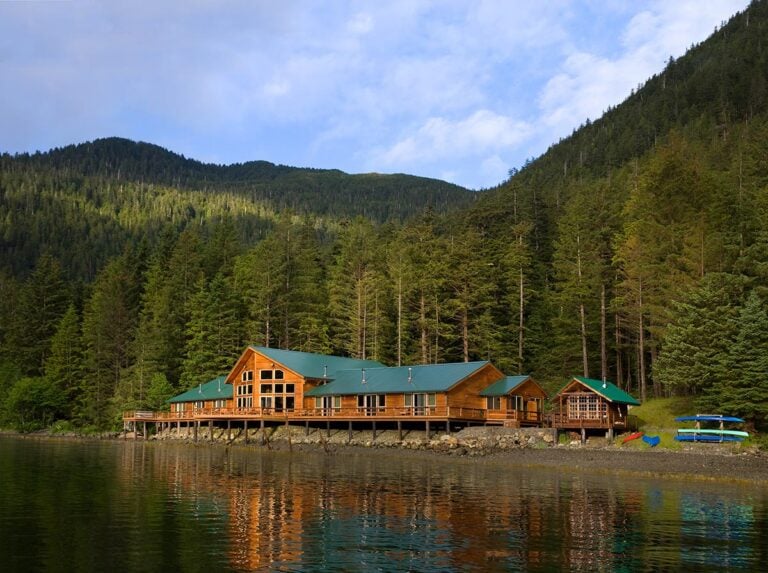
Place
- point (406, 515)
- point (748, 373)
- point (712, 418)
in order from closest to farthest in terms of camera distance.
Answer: point (406, 515) < point (712, 418) < point (748, 373)

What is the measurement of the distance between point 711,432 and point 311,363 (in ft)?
116

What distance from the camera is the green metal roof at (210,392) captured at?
6736cm

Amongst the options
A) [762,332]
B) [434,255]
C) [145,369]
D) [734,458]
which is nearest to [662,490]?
[734,458]

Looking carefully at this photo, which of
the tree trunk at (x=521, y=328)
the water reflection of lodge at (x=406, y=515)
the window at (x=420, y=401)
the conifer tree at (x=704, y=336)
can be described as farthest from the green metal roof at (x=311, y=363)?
the conifer tree at (x=704, y=336)

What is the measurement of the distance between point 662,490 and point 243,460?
27.9 metres

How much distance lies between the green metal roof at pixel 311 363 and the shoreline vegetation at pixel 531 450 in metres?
5.18

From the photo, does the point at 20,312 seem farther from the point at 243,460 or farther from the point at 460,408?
the point at 460,408

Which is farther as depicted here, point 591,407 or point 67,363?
point 67,363

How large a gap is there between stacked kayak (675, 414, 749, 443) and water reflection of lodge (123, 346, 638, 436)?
5.33m

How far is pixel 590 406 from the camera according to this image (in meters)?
46.6

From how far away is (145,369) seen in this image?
80.3 m

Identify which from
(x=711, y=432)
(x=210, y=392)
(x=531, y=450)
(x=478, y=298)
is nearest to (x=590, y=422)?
(x=531, y=450)

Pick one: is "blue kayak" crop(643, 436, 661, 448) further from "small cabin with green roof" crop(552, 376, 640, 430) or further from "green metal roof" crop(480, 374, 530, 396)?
"green metal roof" crop(480, 374, 530, 396)

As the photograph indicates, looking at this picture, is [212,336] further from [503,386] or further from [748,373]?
[748,373]
